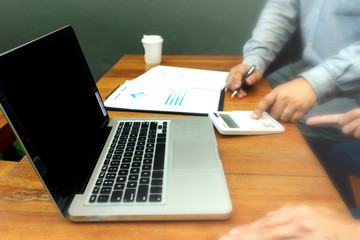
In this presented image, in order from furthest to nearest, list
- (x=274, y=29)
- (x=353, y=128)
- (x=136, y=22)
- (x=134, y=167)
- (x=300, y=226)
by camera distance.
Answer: (x=136, y=22), (x=274, y=29), (x=353, y=128), (x=134, y=167), (x=300, y=226)

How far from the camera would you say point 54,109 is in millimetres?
381

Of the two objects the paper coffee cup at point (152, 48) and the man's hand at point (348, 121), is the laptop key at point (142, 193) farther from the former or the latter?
the paper coffee cup at point (152, 48)

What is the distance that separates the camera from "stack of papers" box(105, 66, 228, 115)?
67 centimetres

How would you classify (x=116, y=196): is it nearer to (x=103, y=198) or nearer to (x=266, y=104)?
(x=103, y=198)

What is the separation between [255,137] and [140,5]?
114 cm

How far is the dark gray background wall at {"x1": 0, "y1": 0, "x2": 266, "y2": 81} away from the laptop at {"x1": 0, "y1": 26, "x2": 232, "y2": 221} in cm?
97

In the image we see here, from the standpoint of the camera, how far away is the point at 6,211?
13.9 inches

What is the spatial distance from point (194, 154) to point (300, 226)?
208 mm

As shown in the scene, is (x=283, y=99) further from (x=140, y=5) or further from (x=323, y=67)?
(x=140, y=5)

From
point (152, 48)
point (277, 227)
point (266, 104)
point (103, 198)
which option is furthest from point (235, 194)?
point (152, 48)

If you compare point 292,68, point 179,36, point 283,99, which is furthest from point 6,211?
point 179,36

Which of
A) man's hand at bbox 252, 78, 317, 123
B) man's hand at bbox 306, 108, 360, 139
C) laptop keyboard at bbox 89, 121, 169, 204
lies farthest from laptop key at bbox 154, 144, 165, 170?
man's hand at bbox 306, 108, 360, 139

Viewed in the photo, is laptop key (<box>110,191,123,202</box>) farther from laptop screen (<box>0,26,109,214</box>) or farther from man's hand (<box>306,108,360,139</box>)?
man's hand (<box>306,108,360,139</box>)

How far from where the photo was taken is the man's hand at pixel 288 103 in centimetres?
60
